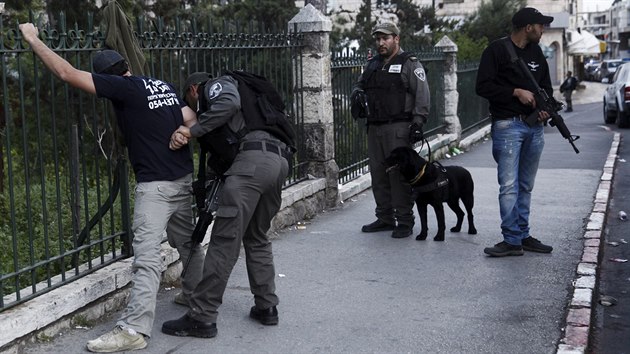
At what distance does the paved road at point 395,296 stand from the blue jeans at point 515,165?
1.13ft

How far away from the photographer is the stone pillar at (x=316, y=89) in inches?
379

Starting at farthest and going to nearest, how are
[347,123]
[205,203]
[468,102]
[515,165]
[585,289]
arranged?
[468,102], [347,123], [515,165], [585,289], [205,203]

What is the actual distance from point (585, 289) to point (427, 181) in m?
1.92

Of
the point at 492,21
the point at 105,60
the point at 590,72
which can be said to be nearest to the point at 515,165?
the point at 105,60

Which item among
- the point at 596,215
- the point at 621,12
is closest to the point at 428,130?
the point at 596,215

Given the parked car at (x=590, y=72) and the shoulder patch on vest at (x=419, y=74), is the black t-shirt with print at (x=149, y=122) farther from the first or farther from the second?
the parked car at (x=590, y=72)

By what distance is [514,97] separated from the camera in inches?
292

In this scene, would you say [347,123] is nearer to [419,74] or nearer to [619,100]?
[419,74]

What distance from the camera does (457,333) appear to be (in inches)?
224

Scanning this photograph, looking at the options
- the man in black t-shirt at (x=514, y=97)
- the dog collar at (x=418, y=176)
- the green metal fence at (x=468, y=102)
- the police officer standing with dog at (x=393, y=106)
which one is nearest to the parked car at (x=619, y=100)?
the green metal fence at (x=468, y=102)

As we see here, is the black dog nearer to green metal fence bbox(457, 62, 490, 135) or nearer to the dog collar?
the dog collar

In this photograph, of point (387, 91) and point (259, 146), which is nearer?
point (259, 146)

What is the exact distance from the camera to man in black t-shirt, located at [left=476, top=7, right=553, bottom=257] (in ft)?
24.3

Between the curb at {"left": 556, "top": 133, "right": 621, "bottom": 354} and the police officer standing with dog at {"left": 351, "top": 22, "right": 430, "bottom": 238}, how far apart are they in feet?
5.59
